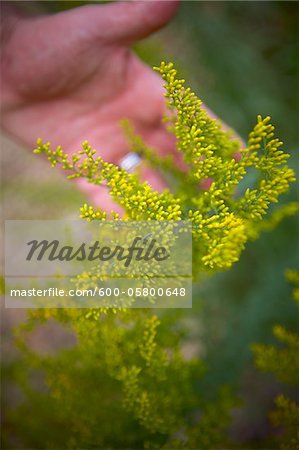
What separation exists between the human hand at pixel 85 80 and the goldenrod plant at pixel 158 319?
0.41m

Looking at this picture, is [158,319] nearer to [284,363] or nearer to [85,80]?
[284,363]

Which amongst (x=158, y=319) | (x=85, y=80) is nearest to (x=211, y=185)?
(x=158, y=319)

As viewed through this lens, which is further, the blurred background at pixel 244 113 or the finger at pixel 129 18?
the blurred background at pixel 244 113

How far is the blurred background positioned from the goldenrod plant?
38cm

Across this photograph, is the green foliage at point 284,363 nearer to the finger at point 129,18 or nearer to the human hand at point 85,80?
the human hand at point 85,80

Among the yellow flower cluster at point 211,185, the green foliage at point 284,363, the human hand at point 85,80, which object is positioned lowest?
the green foliage at point 284,363

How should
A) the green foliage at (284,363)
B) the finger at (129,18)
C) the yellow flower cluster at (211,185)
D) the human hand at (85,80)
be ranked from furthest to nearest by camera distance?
the human hand at (85,80)
the finger at (129,18)
the green foliage at (284,363)
the yellow flower cluster at (211,185)

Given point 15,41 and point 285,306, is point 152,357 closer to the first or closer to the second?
point 285,306

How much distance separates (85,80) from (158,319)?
1.14 metres

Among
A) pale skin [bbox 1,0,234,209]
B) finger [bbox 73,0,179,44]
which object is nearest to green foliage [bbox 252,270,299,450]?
pale skin [bbox 1,0,234,209]

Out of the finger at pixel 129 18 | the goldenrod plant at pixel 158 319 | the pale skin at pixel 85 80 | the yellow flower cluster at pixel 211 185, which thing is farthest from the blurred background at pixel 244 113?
the yellow flower cluster at pixel 211 185

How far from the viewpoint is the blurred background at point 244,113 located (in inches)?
85.7

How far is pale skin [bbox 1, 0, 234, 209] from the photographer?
1.76m

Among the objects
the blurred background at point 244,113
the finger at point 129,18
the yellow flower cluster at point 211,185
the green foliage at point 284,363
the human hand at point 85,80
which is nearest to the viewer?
the yellow flower cluster at point 211,185
